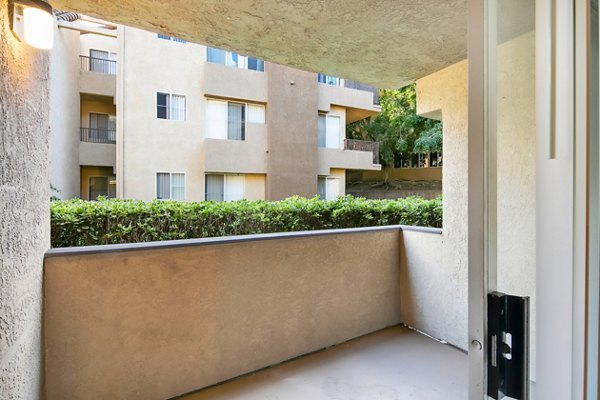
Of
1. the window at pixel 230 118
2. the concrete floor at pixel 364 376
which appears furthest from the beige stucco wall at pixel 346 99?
the concrete floor at pixel 364 376

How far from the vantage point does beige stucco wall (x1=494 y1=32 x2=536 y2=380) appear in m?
0.65

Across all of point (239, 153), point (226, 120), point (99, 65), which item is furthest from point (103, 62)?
point (239, 153)

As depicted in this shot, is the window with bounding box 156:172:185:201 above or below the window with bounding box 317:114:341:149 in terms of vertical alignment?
below

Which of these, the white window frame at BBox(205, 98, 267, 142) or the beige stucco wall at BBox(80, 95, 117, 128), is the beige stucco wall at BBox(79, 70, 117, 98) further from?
the white window frame at BBox(205, 98, 267, 142)

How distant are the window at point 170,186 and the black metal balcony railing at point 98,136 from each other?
279 cm

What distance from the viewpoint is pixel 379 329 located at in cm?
366

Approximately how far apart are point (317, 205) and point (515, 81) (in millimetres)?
3291

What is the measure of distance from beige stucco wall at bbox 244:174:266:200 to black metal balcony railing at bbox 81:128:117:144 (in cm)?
433

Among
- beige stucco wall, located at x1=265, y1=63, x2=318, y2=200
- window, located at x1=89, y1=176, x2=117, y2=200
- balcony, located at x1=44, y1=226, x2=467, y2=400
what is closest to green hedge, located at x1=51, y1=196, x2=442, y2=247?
balcony, located at x1=44, y1=226, x2=467, y2=400

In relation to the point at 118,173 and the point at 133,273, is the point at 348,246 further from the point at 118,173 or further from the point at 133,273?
the point at 118,173

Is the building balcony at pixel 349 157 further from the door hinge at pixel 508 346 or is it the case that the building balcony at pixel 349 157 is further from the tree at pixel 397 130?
the door hinge at pixel 508 346

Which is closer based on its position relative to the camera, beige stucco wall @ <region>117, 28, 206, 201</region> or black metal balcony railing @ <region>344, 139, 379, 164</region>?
beige stucco wall @ <region>117, 28, 206, 201</region>

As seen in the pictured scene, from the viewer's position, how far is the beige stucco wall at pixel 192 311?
6.96 feet

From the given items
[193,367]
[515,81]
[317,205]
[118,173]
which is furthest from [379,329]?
[118,173]
